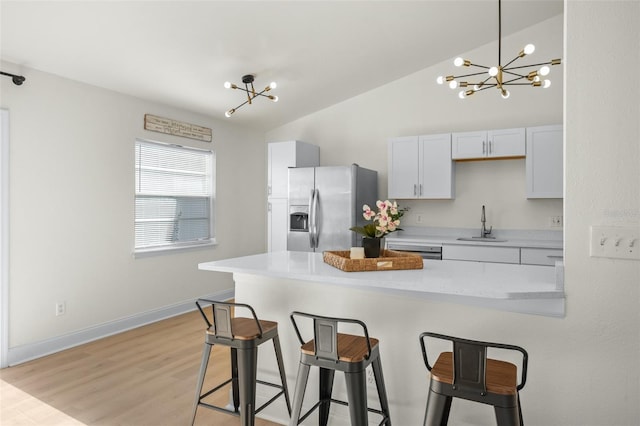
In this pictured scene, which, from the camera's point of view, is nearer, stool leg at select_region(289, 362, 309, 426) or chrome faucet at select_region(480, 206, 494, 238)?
stool leg at select_region(289, 362, 309, 426)

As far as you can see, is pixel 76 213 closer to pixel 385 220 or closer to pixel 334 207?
pixel 334 207

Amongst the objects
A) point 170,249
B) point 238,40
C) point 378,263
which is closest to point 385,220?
point 378,263

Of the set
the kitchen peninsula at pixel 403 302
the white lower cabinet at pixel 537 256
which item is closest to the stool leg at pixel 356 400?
the kitchen peninsula at pixel 403 302

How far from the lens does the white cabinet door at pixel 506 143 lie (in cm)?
423

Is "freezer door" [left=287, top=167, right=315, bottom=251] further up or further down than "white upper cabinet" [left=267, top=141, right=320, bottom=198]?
further down

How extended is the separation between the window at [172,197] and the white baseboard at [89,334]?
72 centimetres

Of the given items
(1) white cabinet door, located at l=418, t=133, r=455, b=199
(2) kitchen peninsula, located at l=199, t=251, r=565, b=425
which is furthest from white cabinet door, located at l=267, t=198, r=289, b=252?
(2) kitchen peninsula, located at l=199, t=251, r=565, b=425

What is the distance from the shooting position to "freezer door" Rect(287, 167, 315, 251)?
16.0 feet

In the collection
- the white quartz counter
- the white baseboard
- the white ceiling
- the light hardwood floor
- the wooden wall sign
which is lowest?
the light hardwood floor

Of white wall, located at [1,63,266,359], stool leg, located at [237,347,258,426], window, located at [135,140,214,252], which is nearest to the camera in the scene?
stool leg, located at [237,347,258,426]

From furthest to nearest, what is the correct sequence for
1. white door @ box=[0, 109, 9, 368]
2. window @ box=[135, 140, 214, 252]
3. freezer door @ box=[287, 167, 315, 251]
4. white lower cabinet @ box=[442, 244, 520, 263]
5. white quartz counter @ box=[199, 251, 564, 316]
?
freezer door @ box=[287, 167, 315, 251] → window @ box=[135, 140, 214, 252] → white lower cabinet @ box=[442, 244, 520, 263] → white door @ box=[0, 109, 9, 368] → white quartz counter @ box=[199, 251, 564, 316]

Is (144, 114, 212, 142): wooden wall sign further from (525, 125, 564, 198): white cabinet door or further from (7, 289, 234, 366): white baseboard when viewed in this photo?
(525, 125, 564, 198): white cabinet door

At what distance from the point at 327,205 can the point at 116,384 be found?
2677 millimetres

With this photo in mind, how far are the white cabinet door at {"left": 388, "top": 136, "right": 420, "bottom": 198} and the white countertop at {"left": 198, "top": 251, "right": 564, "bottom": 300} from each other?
2.44 m
